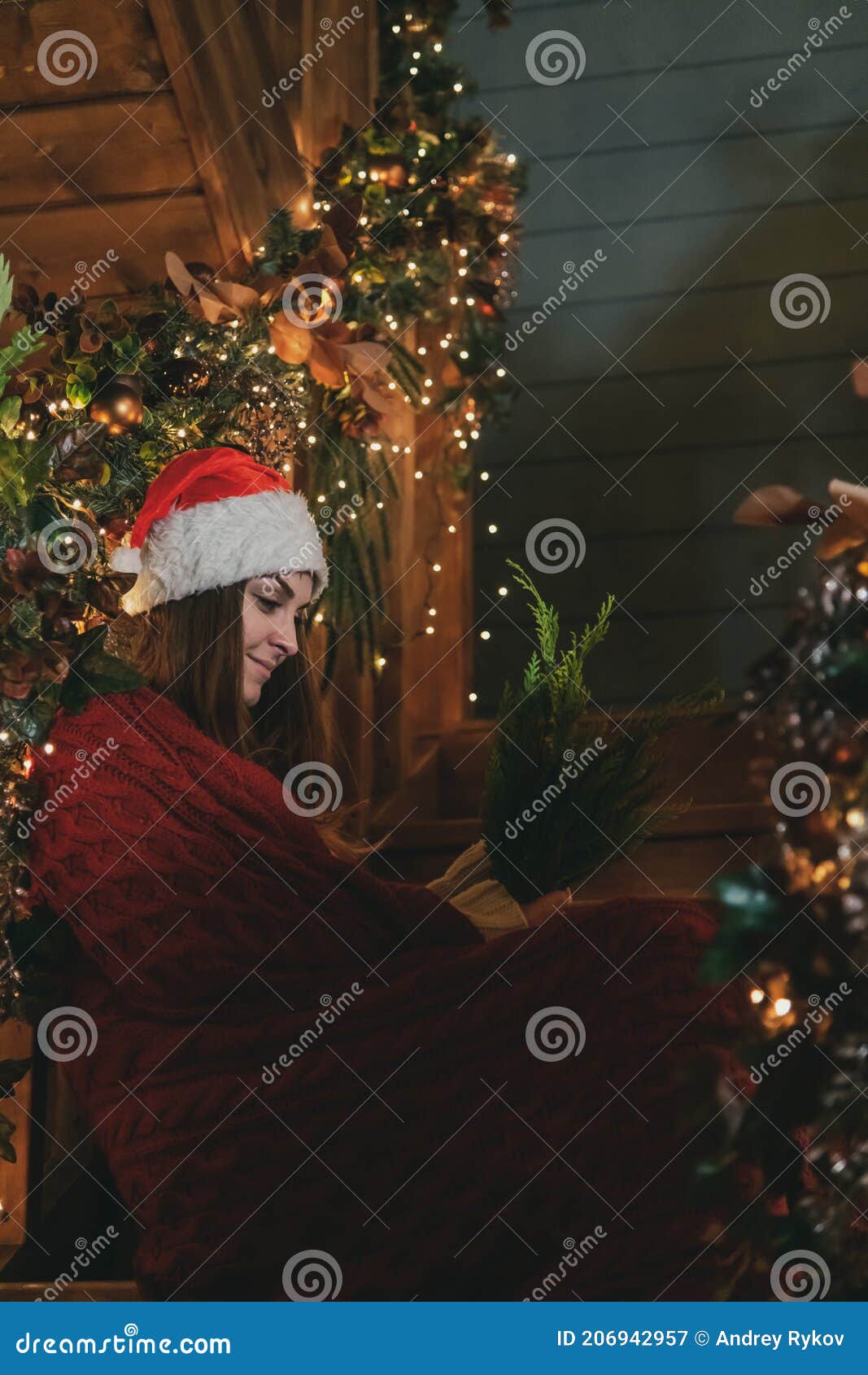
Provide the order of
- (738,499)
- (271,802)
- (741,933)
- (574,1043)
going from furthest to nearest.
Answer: (738,499) < (271,802) < (574,1043) < (741,933)

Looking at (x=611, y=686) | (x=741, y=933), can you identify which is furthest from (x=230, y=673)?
(x=611, y=686)

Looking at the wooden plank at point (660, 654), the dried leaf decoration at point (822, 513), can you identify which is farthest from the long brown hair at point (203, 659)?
the wooden plank at point (660, 654)

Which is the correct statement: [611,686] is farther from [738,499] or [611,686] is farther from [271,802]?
[271,802]

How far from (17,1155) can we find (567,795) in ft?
3.37

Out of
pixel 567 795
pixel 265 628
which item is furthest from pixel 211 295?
pixel 567 795

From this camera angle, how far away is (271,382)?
2561mm

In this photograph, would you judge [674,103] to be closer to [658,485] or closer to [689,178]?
[689,178]

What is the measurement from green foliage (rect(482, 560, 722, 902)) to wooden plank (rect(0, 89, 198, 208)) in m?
1.03

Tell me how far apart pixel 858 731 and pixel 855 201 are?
10.1 ft

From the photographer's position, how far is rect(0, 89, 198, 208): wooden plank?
256 centimetres

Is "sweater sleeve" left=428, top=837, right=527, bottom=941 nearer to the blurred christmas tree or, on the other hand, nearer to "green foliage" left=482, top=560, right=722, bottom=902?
"green foliage" left=482, top=560, right=722, bottom=902

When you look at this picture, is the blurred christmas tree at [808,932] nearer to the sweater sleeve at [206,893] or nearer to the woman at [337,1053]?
the woman at [337,1053]

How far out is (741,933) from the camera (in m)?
1.20

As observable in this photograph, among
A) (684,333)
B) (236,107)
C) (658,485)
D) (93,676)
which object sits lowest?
(93,676)
